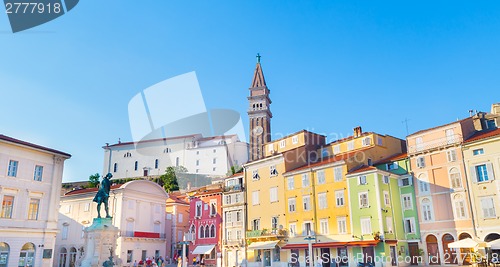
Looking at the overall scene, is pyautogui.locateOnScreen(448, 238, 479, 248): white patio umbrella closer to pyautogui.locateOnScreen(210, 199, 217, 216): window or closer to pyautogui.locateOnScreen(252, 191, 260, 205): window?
pyautogui.locateOnScreen(252, 191, 260, 205): window

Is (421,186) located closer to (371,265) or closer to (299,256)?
(371,265)

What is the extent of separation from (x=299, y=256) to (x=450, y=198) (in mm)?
15661

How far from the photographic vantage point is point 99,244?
94.1 feet

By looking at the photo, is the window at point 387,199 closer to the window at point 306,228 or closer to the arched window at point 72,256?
the window at point 306,228

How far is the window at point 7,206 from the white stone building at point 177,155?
247ft

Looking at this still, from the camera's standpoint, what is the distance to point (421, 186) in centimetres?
3922

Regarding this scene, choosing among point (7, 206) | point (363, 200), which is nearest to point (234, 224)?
point (363, 200)

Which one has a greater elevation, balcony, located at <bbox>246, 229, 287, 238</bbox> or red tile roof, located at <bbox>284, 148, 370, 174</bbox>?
red tile roof, located at <bbox>284, 148, 370, 174</bbox>

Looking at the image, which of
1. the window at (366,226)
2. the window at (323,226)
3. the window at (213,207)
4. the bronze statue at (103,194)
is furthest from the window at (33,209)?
the window at (366,226)

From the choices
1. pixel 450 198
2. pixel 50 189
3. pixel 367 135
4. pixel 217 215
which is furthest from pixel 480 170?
pixel 50 189

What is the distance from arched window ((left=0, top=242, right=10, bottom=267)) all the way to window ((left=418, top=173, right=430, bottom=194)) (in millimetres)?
37518

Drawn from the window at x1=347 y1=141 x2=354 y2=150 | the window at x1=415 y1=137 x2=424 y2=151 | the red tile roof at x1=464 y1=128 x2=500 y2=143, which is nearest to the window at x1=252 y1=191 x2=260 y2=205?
the window at x1=347 y1=141 x2=354 y2=150

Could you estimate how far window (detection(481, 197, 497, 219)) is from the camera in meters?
34.4

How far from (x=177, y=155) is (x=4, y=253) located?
85206 mm
